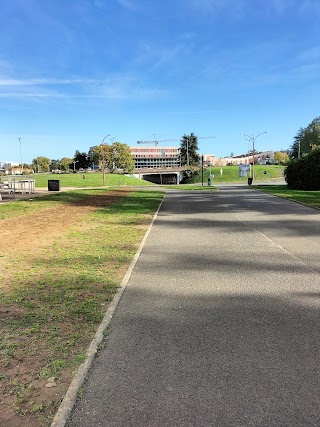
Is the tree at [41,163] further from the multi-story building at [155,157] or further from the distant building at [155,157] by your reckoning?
the multi-story building at [155,157]

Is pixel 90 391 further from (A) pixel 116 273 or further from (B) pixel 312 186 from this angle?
(B) pixel 312 186

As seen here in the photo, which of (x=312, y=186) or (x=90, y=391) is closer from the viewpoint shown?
(x=90, y=391)

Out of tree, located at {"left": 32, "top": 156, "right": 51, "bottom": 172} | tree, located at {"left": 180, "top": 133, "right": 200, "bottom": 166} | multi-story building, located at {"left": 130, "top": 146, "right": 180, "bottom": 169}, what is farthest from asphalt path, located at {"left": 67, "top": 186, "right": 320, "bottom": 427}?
multi-story building, located at {"left": 130, "top": 146, "right": 180, "bottom": 169}

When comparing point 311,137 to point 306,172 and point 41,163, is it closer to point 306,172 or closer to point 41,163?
point 306,172

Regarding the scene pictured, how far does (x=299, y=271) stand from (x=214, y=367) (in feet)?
12.8

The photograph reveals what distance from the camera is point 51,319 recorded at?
435 cm

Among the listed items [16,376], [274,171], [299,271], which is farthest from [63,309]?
[274,171]

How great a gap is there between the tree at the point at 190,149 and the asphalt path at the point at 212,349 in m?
137

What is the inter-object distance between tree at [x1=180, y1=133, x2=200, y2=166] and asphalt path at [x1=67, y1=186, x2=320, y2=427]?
137 m

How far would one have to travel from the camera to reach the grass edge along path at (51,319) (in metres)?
2.93

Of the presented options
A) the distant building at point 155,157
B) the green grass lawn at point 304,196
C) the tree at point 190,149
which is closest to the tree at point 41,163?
the distant building at point 155,157

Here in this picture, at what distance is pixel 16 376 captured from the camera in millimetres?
3152

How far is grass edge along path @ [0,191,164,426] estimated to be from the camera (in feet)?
9.61

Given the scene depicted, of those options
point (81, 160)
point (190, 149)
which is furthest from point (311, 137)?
point (81, 160)
